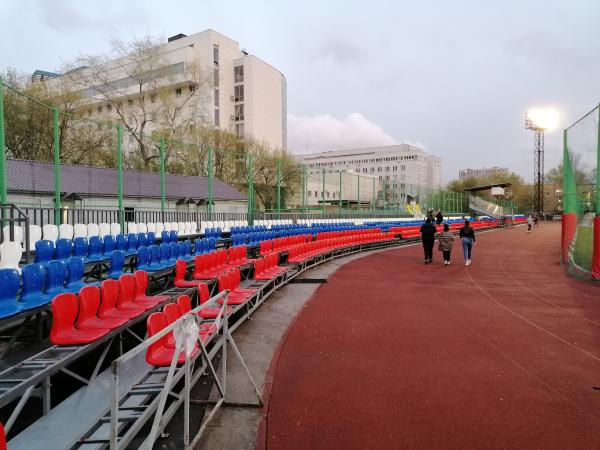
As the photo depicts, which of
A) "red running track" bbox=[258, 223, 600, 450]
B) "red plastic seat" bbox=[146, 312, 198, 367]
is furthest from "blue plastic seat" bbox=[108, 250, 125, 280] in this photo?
"red plastic seat" bbox=[146, 312, 198, 367]

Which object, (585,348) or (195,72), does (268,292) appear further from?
(195,72)

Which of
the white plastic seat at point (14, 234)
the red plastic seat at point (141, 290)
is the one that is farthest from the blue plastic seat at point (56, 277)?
the white plastic seat at point (14, 234)

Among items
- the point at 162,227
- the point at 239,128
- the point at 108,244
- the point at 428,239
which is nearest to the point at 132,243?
the point at 108,244

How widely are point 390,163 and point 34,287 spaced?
11073 centimetres

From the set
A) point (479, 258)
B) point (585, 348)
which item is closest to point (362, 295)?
point (585, 348)

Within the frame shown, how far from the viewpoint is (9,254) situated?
5957mm

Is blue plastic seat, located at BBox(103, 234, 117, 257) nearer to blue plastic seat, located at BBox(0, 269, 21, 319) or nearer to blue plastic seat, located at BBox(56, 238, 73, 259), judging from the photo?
blue plastic seat, located at BBox(56, 238, 73, 259)

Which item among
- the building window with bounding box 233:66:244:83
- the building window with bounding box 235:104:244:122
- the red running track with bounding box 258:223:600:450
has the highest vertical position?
the building window with bounding box 233:66:244:83

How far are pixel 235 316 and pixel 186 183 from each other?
1062 inches

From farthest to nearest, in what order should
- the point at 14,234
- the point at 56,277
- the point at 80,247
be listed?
1. the point at 80,247
2. the point at 14,234
3. the point at 56,277

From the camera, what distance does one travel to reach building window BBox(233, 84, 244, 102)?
5950 centimetres

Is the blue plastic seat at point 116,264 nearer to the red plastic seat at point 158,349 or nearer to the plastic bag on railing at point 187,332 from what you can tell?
the red plastic seat at point 158,349

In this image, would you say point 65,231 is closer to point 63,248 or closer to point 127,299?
point 63,248

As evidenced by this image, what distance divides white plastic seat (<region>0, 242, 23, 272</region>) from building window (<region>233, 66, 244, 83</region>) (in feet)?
188
